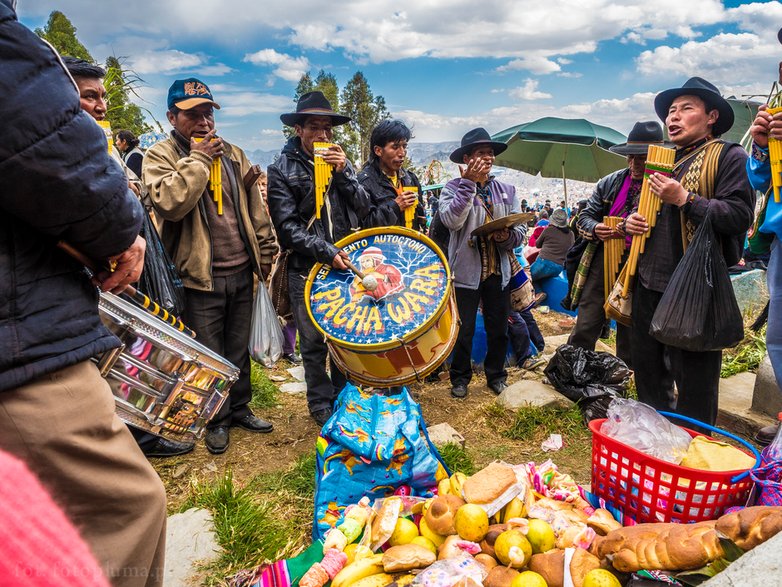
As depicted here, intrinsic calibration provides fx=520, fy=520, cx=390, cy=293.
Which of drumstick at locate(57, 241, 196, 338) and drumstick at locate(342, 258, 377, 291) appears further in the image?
drumstick at locate(342, 258, 377, 291)

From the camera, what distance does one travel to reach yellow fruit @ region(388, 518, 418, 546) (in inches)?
84.1

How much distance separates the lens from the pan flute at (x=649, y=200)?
3.03m

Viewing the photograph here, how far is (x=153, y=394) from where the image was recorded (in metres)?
1.95

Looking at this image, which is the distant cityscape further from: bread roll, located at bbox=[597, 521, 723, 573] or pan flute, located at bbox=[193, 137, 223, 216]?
bread roll, located at bbox=[597, 521, 723, 573]

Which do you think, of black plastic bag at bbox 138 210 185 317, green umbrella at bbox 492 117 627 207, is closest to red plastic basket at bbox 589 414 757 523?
black plastic bag at bbox 138 210 185 317

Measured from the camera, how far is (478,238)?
4.28 meters

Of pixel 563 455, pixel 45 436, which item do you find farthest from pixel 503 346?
pixel 45 436

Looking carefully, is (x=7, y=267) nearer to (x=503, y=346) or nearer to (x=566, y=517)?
(x=566, y=517)

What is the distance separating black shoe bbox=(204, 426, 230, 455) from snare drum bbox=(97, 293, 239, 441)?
4.48ft

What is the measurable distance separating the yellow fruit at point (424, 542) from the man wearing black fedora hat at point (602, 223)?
2.74 meters

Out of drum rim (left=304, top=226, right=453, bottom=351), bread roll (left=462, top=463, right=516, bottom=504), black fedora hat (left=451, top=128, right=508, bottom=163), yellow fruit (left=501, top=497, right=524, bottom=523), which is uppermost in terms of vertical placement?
black fedora hat (left=451, top=128, right=508, bottom=163)

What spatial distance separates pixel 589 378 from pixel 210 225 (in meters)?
3.07

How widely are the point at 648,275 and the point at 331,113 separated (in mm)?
2419

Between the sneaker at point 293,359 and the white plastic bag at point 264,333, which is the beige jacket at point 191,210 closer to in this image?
the white plastic bag at point 264,333
